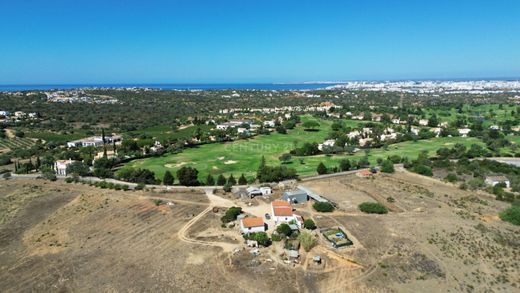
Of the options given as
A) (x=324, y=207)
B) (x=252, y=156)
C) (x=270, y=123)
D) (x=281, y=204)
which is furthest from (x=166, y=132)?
(x=324, y=207)

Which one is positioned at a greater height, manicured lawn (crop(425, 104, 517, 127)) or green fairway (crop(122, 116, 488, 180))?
manicured lawn (crop(425, 104, 517, 127))

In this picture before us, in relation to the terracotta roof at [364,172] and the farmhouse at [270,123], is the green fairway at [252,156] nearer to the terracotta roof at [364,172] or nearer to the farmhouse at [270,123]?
the terracotta roof at [364,172]

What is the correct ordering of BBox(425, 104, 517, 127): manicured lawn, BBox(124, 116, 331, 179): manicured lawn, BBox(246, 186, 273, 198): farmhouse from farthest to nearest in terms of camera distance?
BBox(425, 104, 517, 127): manicured lawn < BBox(124, 116, 331, 179): manicured lawn < BBox(246, 186, 273, 198): farmhouse

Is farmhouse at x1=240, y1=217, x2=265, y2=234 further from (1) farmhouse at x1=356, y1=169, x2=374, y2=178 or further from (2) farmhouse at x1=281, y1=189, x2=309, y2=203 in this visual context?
(1) farmhouse at x1=356, y1=169, x2=374, y2=178

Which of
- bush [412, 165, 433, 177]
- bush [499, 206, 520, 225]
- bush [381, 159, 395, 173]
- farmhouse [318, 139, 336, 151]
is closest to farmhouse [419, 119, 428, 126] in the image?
farmhouse [318, 139, 336, 151]

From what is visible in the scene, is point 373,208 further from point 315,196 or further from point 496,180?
point 496,180

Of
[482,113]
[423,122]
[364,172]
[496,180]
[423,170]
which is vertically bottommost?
[364,172]
